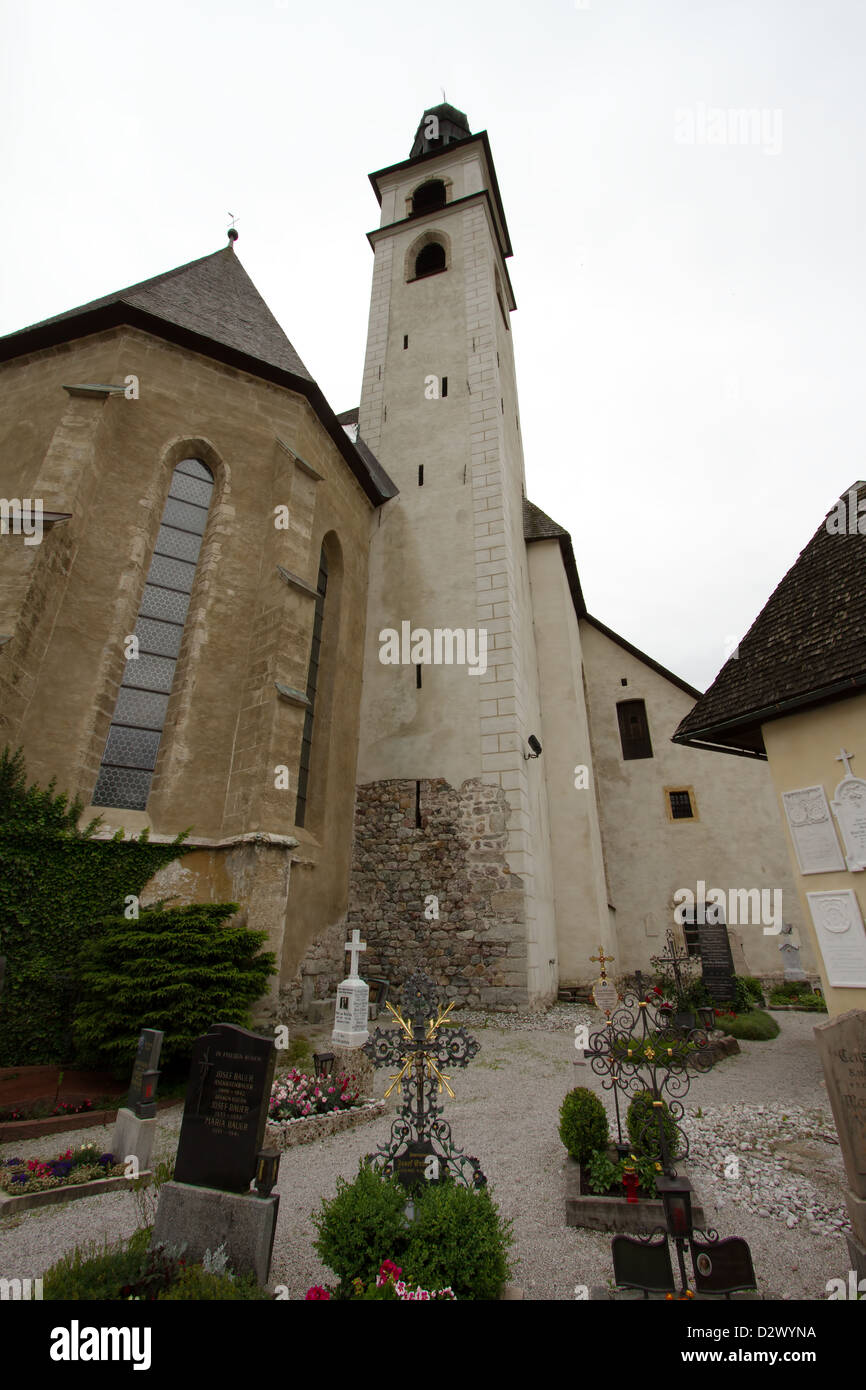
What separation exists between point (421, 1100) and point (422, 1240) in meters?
1.28

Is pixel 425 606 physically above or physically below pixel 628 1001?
above

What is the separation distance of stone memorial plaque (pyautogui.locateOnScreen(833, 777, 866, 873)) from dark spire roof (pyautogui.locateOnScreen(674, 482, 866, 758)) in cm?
98

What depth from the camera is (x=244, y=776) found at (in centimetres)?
858

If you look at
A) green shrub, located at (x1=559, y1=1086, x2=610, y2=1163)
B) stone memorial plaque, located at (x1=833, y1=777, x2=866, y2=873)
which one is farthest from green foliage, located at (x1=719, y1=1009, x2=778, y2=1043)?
green shrub, located at (x1=559, y1=1086, x2=610, y2=1163)

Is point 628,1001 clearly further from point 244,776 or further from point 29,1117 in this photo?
point 29,1117

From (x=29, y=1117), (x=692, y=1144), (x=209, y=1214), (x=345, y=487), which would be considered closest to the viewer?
(x=209, y=1214)

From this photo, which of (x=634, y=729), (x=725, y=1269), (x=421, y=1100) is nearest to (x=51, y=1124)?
(x=421, y=1100)

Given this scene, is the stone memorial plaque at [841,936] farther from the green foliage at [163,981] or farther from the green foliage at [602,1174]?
the green foliage at [163,981]

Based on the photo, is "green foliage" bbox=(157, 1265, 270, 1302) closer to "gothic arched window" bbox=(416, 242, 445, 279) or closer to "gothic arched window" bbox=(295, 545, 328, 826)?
"gothic arched window" bbox=(295, 545, 328, 826)

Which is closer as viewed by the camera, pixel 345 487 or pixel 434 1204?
pixel 434 1204

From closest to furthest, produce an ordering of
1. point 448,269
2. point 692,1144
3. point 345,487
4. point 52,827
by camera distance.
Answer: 1. point 692,1144
2. point 52,827
3. point 345,487
4. point 448,269

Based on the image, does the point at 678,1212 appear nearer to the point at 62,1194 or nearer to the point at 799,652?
the point at 62,1194
